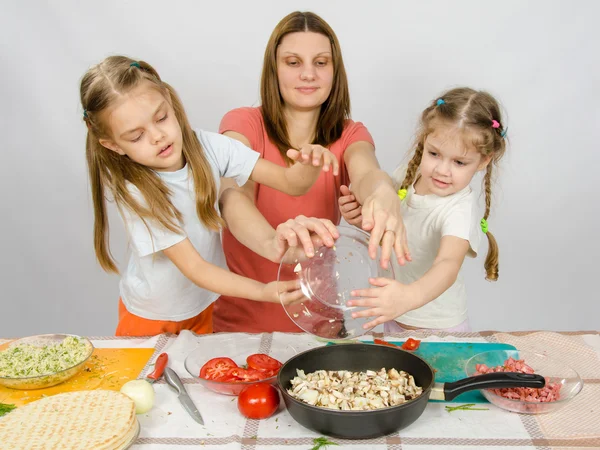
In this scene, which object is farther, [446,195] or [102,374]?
[446,195]

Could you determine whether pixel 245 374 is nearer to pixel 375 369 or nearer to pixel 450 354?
pixel 375 369

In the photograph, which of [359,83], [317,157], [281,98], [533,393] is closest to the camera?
[533,393]

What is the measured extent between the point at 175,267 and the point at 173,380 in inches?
22.3

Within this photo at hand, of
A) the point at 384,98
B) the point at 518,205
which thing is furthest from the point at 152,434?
the point at 518,205

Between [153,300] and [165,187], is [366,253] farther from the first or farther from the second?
[153,300]

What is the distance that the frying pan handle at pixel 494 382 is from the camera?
51.8 inches

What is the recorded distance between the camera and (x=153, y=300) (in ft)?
6.66

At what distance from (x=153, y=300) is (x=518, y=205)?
1955 millimetres

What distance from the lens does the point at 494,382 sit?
4.37ft

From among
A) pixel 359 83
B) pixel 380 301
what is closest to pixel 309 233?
pixel 380 301

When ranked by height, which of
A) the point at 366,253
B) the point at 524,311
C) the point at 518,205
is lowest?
the point at 524,311

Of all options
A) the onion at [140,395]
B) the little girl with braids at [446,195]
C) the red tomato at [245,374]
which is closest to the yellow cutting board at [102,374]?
the onion at [140,395]

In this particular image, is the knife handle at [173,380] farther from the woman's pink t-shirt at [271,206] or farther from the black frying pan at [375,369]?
the woman's pink t-shirt at [271,206]

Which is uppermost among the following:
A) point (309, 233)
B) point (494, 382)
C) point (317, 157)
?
point (317, 157)
